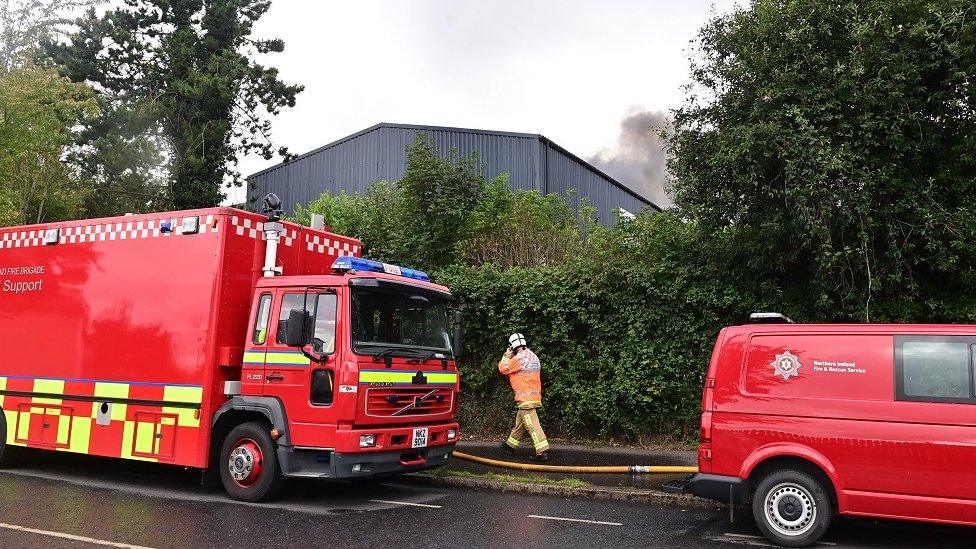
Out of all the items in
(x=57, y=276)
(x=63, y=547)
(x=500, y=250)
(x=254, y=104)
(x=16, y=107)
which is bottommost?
(x=63, y=547)

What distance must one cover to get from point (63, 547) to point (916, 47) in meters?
10.8

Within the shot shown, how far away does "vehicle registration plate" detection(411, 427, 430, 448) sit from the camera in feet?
26.8

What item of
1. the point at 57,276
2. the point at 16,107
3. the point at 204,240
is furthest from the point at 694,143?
the point at 16,107

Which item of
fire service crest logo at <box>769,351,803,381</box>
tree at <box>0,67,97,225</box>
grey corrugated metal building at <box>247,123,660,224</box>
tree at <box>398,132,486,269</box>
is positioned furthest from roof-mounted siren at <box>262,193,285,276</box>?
grey corrugated metal building at <box>247,123,660,224</box>

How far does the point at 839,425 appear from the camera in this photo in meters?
6.16

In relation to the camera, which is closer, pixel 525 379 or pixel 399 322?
pixel 399 322

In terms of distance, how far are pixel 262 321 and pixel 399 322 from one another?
4.98ft

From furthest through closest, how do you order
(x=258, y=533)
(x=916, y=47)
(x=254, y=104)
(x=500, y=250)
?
(x=254, y=104) < (x=500, y=250) < (x=916, y=47) < (x=258, y=533)

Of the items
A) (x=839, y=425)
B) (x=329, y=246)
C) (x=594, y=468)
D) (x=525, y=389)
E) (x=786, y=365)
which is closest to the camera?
(x=839, y=425)

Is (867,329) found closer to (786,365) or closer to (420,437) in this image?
(786,365)

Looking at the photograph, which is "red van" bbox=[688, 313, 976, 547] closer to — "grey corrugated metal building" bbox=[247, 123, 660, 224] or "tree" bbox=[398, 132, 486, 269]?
"tree" bbox=[398, 132, 486, 269]

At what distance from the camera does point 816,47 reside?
31.7 feet

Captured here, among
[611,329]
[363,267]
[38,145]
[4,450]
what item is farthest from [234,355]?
[38,145]

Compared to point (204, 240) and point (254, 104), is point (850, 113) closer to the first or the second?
point (204, 240)
